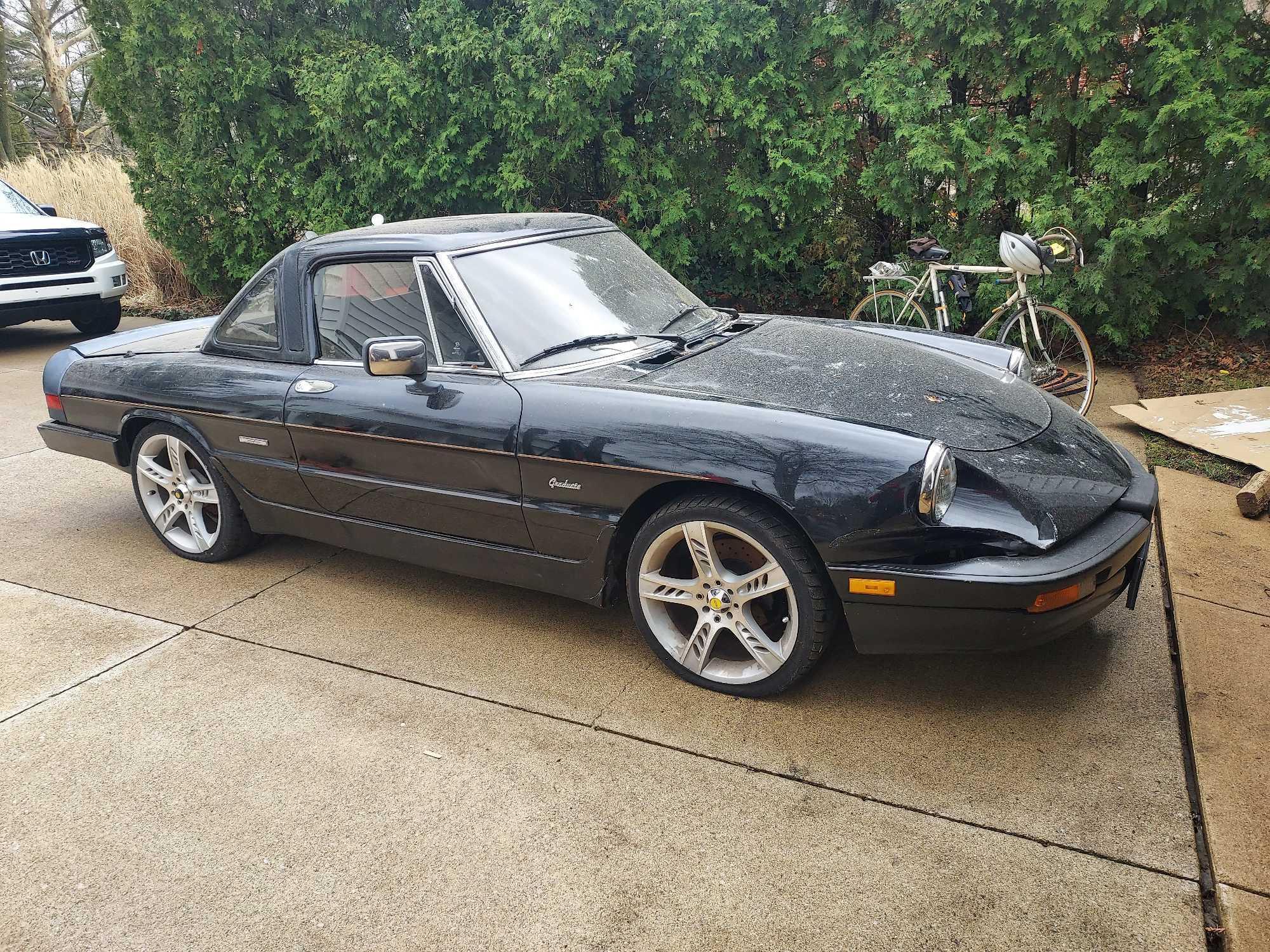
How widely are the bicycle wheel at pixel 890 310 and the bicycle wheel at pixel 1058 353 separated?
0.68 m

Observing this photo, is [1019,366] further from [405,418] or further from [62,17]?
[62,17]

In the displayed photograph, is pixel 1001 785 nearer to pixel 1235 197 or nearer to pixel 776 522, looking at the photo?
pixel 776 522

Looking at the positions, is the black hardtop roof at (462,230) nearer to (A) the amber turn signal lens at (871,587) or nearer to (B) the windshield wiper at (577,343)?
(B) the windshield wiper at (577,343)

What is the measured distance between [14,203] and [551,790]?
10392mm

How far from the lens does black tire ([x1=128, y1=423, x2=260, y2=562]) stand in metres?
4.40

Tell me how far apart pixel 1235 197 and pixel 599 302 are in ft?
16.0

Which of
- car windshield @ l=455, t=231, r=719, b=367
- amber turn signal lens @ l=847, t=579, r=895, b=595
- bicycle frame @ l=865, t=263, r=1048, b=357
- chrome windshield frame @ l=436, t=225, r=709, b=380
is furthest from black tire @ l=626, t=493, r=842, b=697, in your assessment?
bicycle frame @ l=865, t=263, r=1048, b=357

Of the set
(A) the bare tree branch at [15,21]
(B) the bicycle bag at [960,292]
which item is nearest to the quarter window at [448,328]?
(B) the bicycle bag at [960,292]

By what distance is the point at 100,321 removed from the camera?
35.0 ft

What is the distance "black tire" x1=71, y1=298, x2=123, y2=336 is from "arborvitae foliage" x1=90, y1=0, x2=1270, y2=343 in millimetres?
1617

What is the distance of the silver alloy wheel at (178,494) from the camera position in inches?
179

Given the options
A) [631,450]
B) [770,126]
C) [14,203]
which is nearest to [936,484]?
[631,450]

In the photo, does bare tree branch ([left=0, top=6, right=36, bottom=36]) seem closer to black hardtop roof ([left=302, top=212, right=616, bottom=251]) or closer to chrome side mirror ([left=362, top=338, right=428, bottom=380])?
black hardtop roof ([left=302, top=212, right=616, bottom=251])

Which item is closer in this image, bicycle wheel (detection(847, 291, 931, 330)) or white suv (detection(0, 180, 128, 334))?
bicycle wheel (detection(847, 291, 931, 330))
